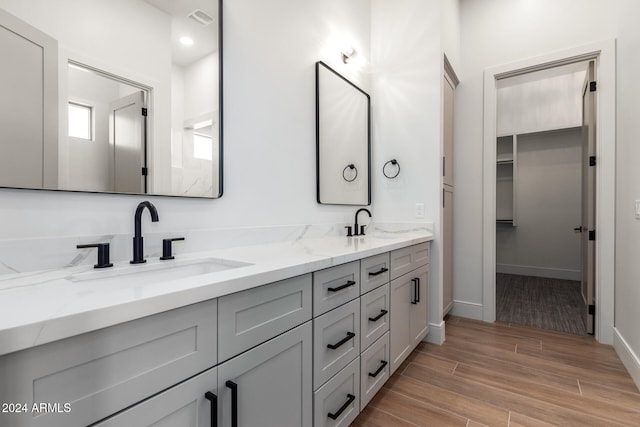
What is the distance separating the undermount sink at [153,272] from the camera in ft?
3.12

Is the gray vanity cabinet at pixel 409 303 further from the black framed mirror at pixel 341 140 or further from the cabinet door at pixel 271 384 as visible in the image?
the cabinet door at pixel 271 384

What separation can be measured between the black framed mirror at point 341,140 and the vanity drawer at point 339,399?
1141mm

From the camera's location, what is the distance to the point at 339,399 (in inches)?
50.8

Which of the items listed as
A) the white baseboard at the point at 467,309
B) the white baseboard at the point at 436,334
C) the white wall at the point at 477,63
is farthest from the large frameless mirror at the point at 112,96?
the white baseboard at the point at 467,309

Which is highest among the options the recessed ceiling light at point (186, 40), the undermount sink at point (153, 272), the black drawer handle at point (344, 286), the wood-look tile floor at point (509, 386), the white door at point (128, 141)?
the recessed ceiling light at point (186, 40)

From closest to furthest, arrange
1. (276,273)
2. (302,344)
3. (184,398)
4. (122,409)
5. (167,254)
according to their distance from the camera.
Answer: (122,409) < (184,398) < (276,273) < (302,344) < (167,254)

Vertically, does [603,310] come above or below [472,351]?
above

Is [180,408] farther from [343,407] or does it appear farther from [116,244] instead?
[343,407]

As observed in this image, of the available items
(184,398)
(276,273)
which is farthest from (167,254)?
(184,398)

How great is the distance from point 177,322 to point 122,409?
7.2 inches

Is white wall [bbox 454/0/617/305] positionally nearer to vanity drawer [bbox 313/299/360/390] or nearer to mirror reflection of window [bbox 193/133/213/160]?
vanity drawer [bbox 313/299/360/390]

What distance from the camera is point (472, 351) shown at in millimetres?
2273

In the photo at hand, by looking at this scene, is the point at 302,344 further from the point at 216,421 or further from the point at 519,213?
the point at 519,213

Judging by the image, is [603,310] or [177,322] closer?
[177,322]
